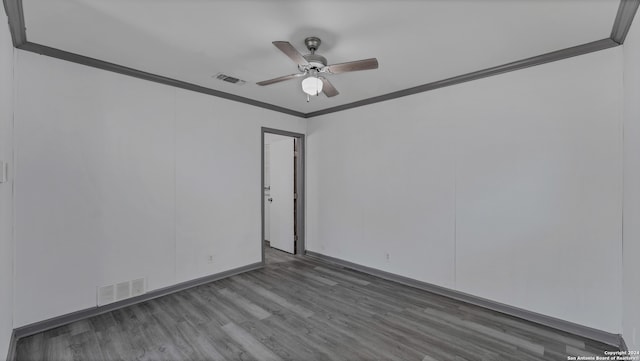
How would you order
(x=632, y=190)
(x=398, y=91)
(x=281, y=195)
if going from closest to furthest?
(x=632, y=190)
(x=398, y=91)
(x=281, y=195)

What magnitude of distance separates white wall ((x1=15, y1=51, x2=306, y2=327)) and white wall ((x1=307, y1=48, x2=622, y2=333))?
203cm

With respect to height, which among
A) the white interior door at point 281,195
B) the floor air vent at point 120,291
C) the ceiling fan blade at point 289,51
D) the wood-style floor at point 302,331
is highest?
the ceiling fan blade at point 289,51

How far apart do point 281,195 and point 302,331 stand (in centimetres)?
318

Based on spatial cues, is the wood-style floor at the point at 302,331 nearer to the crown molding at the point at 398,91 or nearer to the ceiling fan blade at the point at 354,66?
the ceiling fan blade at the point at 354,66

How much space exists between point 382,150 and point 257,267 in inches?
105

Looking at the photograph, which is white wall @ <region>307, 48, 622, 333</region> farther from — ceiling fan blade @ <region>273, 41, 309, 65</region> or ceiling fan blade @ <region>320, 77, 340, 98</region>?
ceiling fan blade @ <region>273, 41, 309, 65</region>

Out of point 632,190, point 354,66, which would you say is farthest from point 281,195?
point 632,190

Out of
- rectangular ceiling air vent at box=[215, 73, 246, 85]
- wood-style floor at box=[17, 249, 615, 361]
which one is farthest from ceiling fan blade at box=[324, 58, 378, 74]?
wood-style floor at box=[17, 249, 615, 361]

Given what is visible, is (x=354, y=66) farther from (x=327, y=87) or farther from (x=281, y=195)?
(x=281, y=195)

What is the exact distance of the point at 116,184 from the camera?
308cm

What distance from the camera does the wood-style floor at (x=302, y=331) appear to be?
2.32 metres

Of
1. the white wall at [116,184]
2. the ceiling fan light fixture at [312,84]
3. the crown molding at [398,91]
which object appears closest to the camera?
the crown molding at [398,91]

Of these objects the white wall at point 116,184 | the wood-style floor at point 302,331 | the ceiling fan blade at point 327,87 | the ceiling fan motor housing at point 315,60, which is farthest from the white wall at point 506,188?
the white wall at point 116,184

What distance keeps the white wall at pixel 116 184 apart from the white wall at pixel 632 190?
411 centimetres
